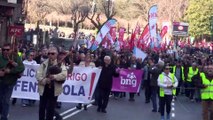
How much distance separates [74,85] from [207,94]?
3602 mm

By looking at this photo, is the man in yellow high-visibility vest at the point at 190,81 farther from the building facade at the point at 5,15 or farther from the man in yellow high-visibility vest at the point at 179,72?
the building facade at the point at 5,15

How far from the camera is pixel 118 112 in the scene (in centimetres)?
1502

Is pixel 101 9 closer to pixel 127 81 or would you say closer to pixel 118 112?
pixel 127 81

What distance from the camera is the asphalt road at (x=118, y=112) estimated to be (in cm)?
1326

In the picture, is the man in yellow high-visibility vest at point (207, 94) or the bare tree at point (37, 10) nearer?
the man in yellow high-visibility vest at point (207, 94)

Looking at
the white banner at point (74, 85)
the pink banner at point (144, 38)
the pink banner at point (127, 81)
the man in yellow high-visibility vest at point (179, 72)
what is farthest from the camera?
the pink banner at point (144, 38)

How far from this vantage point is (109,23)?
28.1 metres

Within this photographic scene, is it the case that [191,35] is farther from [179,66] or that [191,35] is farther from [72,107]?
[72,107]

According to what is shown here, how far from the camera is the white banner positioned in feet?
44.4

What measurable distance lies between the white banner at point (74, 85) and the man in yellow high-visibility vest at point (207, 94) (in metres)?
3.06

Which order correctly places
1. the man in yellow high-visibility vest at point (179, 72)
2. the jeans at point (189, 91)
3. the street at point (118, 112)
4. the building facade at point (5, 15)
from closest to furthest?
the street at point (118, 112) < the jeans at point (189, 91) < the man in yellow high-visibility vest at point (179, 72) < the building facade at point (5, 15)

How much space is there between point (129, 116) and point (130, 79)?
5.52 meters

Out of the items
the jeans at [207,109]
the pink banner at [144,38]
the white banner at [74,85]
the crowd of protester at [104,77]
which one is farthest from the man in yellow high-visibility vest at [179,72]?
the jeans at [207,109]

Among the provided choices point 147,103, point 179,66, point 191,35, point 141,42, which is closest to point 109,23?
point 141,42
